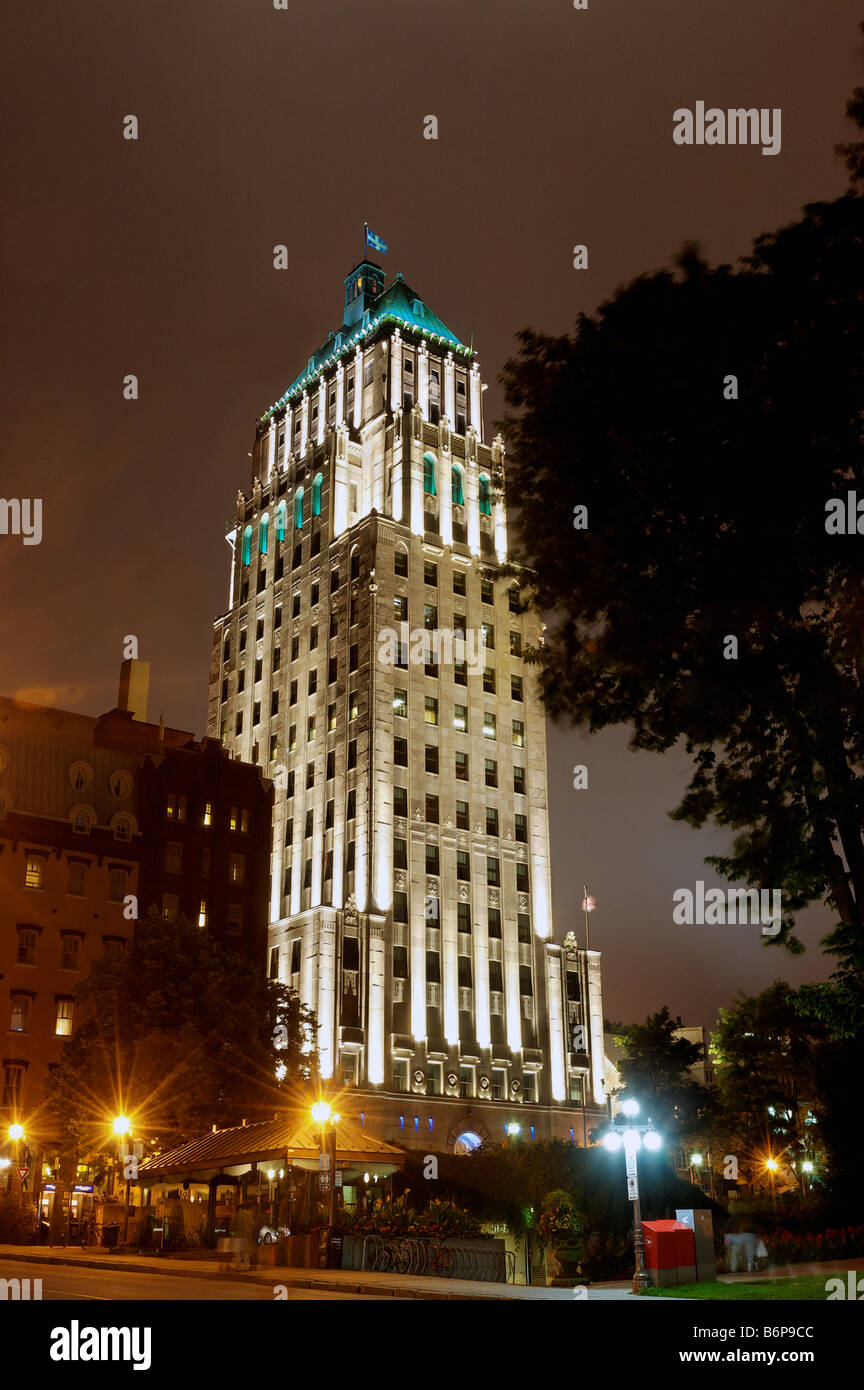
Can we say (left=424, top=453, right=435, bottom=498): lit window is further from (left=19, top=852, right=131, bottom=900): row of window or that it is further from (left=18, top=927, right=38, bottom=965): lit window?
(left=18, top=927, right=38, bottom=965): lit window

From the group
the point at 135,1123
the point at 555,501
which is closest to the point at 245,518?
the point at 135,1123

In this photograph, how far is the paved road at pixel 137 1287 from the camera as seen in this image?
65.7ft

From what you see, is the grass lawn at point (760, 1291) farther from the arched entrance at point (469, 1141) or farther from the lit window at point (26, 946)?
the arched entrance at point (469, 1141)

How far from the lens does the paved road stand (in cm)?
2003

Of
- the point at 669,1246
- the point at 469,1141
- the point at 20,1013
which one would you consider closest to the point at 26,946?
the point at 20,1013

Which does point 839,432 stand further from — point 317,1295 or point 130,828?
point 130,828

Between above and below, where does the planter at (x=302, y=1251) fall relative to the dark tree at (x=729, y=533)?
below

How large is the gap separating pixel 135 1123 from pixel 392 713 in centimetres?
4388

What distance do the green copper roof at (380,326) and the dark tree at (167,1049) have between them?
6771cm

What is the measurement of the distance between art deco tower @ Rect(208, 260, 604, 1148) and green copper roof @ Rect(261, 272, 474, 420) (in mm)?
446

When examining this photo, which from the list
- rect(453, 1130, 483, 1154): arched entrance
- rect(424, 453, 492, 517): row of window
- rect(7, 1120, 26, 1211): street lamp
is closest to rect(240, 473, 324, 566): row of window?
rect(424, 453, 492, 517): row of window

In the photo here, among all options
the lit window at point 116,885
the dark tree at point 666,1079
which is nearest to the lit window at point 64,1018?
the lit window at point 116,885

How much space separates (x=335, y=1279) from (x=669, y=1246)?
757 cm

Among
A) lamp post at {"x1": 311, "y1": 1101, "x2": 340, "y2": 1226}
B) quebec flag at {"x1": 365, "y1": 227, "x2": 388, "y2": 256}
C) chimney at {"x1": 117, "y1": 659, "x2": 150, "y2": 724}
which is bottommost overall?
lamp post at {"x1": 311, "y1": 1101, "x2": 340, "y2": 1226}
